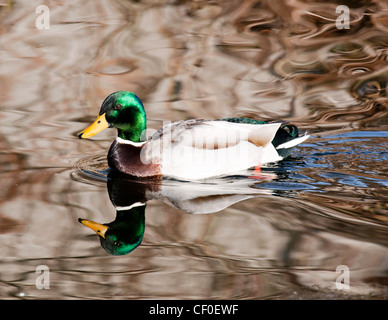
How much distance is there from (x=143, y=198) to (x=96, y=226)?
0.78m

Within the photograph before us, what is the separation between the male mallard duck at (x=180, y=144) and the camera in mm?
6434

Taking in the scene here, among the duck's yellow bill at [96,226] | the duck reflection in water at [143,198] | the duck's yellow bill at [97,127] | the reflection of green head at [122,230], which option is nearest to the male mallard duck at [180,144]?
the duck's yellow bill at [97,127]

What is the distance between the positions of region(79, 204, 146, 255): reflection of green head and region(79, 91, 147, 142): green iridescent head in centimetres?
122

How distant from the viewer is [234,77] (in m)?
9.49

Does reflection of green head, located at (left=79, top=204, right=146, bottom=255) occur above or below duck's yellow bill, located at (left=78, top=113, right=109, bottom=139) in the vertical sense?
below

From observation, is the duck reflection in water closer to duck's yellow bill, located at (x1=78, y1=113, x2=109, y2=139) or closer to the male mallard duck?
the male mallard duck

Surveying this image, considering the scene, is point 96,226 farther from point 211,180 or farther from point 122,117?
point 122,117

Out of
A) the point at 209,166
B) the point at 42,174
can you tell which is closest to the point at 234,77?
the point at 209,166

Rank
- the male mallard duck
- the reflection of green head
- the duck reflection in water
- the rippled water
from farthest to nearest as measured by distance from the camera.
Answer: the male mallard duck < the duck reflection in water < the reflection of green head < the rippled water

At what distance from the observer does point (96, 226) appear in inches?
207

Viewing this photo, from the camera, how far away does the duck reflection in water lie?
5.07 meters

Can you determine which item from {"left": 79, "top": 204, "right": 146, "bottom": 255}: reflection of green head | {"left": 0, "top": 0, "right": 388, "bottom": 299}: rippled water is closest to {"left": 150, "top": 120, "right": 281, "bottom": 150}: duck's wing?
{"left": 0, "top": 0, "right": 388, "bottom": 299}: rippled water
